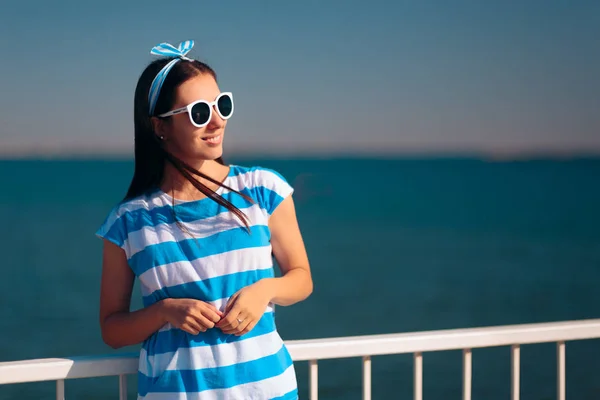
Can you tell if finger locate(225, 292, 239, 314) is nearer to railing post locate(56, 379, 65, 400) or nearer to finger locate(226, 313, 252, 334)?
finger locate(226, 313, 252, 334)

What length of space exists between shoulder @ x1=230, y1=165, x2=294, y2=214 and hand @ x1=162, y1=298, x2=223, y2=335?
275mm

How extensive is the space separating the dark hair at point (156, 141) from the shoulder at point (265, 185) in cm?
4

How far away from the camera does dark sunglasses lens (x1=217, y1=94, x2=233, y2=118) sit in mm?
1752

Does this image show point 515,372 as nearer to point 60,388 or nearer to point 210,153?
point 210,153

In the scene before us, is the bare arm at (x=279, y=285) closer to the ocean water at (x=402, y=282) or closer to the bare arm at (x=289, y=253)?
the bare arm at (x=289, y=253)

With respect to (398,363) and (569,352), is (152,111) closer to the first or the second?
(398,363)

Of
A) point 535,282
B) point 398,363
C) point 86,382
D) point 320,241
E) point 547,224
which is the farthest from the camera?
point 547,224

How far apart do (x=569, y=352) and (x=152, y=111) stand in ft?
42.5

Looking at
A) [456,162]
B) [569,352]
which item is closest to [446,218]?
[569,352]

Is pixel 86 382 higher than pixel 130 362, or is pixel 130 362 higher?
pixel 130 362

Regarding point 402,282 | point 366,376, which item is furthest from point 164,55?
point 402,282

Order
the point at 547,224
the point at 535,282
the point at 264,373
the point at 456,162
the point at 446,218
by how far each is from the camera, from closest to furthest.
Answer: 1. the point at 264,373
2. the point at 535,282
3. the point at 547,224
4. the point at 446,218
5. the point at 456,162

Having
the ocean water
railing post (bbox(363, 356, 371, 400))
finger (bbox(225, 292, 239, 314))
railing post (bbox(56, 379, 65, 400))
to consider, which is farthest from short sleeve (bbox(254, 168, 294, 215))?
→ the ocean water

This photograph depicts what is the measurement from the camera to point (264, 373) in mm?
1719
